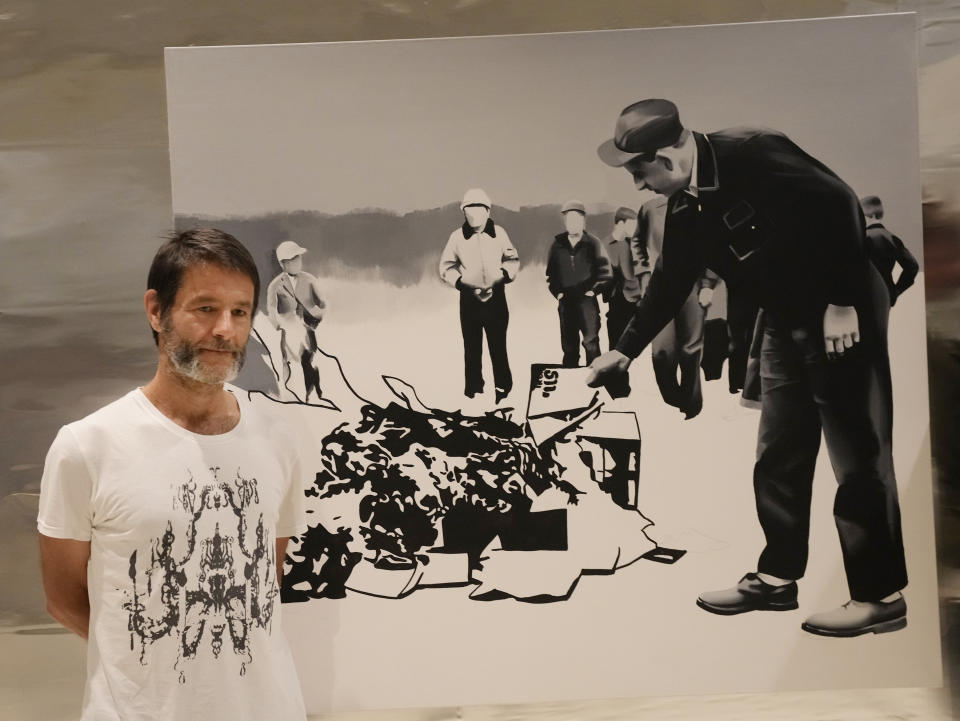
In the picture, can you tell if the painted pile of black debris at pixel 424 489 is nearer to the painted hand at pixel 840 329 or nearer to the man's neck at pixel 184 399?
the man's neck at pixel 184 399

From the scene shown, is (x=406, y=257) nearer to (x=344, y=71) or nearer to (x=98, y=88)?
(x=344, y=71)

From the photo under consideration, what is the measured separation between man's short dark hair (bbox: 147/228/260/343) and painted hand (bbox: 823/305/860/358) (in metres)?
1.32

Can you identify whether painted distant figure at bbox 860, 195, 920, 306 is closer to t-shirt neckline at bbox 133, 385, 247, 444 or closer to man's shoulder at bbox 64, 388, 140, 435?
t-shirt neckline at bbox 133, 385, 247, 444

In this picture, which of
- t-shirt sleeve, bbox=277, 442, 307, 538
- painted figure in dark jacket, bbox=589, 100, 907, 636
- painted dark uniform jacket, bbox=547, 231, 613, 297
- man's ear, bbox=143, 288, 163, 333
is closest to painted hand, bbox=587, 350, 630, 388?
painted figure in dark jacket, bbox=589, 100, 907, 636

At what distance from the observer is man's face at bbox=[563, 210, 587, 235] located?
6.43 ft

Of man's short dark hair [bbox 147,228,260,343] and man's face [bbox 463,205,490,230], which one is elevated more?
man's face [bbox 463,205,490,230]

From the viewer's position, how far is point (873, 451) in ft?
6.48

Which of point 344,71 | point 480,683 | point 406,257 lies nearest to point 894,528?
point 480,683

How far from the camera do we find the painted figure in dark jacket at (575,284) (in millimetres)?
1962

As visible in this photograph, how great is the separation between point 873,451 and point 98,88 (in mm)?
2000

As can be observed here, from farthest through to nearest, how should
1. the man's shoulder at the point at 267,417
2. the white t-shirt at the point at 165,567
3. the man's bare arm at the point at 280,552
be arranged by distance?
the man's bare arm at the point at 280,552
the man's shoulder at the point at 267,417
the white t-shirt at the point at 165,567

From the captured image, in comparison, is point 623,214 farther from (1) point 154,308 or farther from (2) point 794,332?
(1) point 154,308

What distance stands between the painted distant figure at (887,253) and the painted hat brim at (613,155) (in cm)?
56

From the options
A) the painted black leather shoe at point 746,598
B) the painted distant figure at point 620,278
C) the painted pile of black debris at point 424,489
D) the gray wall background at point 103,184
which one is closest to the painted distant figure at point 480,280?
the painted pile of black debris at point 424,489
